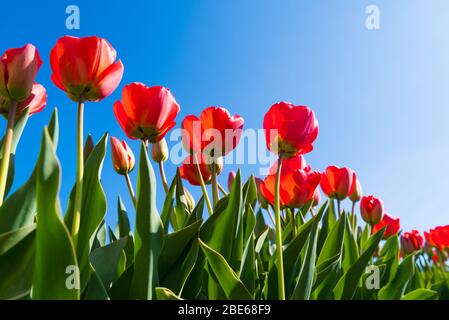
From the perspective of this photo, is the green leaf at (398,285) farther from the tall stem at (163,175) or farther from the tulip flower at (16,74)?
the tulip flower at (16,74)

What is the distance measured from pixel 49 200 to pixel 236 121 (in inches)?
27.9

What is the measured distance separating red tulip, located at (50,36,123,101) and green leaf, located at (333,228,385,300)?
747 millimetres

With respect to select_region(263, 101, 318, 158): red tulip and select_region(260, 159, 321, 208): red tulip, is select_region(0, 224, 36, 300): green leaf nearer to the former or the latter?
select_region(263, 101, 318, 158): red tulip

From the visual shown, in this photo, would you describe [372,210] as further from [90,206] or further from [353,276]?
[90,206]

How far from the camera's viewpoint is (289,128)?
1067mm

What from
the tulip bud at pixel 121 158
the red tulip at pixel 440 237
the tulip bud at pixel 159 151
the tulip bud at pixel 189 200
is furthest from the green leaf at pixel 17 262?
the red tulip at pixel 440 237

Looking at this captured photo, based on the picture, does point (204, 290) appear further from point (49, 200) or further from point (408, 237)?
point (408, 237)

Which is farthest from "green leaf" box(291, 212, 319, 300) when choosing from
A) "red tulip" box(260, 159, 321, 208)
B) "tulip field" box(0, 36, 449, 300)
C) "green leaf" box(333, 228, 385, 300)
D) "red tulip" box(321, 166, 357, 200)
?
"red tulip" box(321, 166, 357, 200)

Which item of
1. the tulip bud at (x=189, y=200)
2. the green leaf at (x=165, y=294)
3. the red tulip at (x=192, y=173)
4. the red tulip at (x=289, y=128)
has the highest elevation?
the red tulip at (x=289, y=128)

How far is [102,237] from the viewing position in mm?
1282

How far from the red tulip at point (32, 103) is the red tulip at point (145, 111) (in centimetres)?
19

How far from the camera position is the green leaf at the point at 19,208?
79cm

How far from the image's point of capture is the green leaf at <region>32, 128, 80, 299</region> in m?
0.57

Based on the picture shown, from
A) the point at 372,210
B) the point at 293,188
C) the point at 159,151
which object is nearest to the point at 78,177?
the point at 159,151
